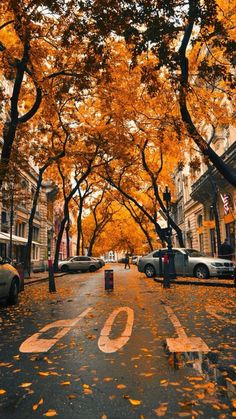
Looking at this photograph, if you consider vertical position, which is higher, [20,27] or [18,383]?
[20,27]

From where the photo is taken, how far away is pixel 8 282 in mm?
10266

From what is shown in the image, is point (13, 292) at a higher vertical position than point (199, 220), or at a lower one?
lower

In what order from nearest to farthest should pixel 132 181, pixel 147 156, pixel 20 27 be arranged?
pixel 20 27
pixel 147 156
pixel 132 181

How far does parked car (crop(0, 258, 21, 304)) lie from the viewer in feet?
32.5

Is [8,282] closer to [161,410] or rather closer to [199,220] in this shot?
[161,410]

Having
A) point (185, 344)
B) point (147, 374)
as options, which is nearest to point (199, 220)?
point (185, 344)

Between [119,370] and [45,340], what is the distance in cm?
213

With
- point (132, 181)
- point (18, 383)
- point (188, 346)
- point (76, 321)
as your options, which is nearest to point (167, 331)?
point (188, 346)

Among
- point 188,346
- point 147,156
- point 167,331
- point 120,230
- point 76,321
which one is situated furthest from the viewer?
point 120,230

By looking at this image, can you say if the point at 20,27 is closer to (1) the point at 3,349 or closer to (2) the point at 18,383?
(1) the point at 3,349

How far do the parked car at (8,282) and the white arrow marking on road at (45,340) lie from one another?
2.54 metres

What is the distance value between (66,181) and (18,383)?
96.1 feet

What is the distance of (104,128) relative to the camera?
2389cm

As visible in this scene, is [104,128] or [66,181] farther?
[66,181]
